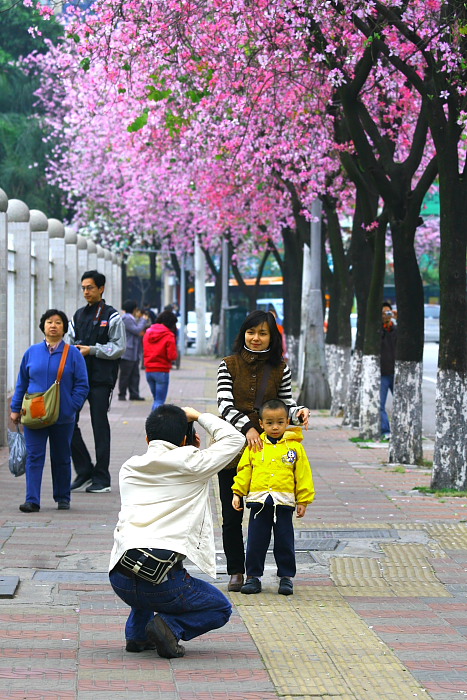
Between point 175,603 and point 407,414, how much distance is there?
8726 mm

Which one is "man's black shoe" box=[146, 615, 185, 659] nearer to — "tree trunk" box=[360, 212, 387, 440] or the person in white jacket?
the person in white jacket

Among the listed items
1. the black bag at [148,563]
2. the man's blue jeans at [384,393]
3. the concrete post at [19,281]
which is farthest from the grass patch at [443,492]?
the concrete post at [19,281]

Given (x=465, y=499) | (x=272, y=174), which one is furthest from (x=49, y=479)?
(x=272, y=174)

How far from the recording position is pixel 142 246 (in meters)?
54.7

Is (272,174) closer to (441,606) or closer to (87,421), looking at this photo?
(87,421)

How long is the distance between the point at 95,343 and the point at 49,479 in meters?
1.88

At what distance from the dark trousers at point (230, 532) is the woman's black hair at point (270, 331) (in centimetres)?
69

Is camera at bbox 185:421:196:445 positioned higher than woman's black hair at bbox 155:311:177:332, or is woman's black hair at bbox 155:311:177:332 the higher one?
woman's black hair at bbox 155:311:177:332

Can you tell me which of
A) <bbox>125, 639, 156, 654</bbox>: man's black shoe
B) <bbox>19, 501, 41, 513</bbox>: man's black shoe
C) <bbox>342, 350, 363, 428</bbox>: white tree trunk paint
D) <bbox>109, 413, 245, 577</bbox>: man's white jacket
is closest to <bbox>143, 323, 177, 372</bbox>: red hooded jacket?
<bbox>342, 350, 363, 428</bbox>: white tree trunk paint

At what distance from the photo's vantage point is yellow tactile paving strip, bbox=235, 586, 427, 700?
5.68m

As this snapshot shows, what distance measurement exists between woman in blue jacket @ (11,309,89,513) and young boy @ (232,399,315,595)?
3366 millimetres

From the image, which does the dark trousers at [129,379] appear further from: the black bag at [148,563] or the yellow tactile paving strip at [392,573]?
the black bag at [148,563]

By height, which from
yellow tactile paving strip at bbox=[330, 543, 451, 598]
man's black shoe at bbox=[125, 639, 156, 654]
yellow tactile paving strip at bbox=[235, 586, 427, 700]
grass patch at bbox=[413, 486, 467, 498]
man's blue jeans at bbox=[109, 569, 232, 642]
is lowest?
grass patch at bbox=[413, 486, 467, 498]

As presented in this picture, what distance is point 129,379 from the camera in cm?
2506
